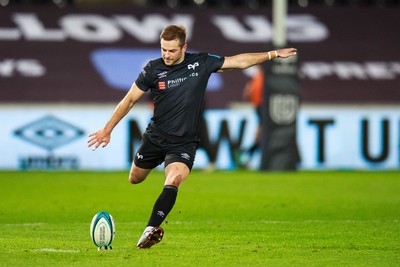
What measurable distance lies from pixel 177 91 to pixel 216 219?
3364 mm

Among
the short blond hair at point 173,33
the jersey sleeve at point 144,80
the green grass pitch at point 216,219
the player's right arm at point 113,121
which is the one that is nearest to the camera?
the green grass pitch at point 216,219

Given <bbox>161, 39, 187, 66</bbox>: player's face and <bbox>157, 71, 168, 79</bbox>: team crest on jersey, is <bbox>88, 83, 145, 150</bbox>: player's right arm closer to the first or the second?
<bbox>157, 71, 168, 79</bbox>: team crest on jersey

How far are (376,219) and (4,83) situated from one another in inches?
509

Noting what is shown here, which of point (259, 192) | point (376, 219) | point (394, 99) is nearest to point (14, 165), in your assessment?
point (259, 192)

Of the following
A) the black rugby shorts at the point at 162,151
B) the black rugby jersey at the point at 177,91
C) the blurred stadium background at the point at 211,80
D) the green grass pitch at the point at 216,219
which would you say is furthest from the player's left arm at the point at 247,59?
the blurred stadium background at the point at 211,80

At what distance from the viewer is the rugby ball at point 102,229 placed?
29.2ft

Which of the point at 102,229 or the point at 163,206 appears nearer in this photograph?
the point at 102,229

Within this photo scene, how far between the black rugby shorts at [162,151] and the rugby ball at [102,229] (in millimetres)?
1082

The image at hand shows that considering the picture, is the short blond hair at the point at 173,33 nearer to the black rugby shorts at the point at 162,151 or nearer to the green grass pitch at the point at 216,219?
the black rugby shorts at the point at 162,151

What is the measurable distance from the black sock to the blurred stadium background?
12.6m

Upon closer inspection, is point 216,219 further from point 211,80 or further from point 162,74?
point 211,80

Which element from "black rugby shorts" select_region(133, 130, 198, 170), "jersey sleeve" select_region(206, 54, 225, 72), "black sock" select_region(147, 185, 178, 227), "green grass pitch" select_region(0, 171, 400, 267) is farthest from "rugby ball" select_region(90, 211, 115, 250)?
"jersey sleeve" select_region(206, 54, 225, 72)

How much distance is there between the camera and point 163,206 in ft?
30.5

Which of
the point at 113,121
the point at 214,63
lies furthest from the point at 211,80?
the point at 113,121
